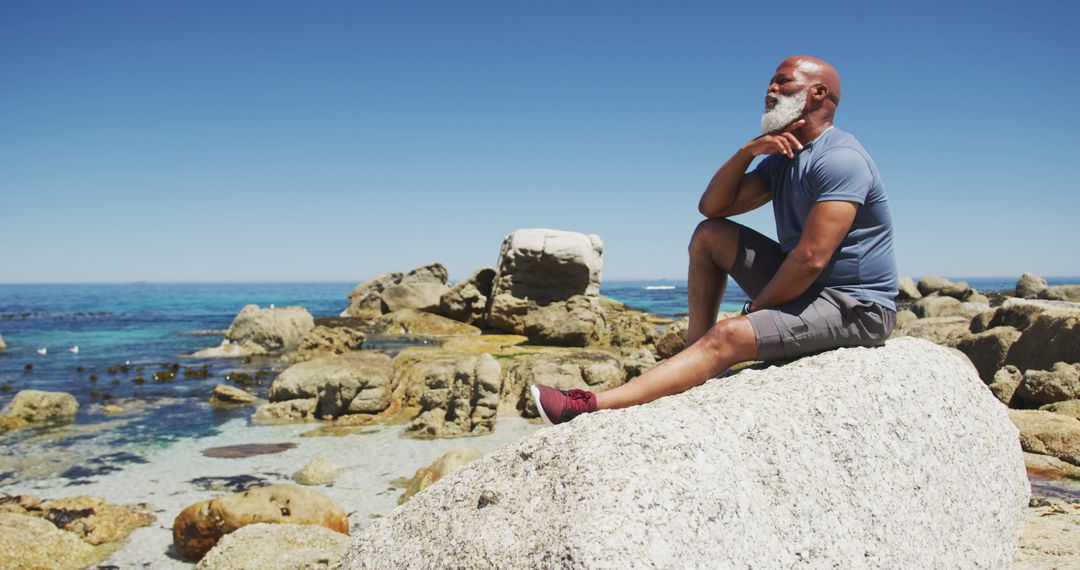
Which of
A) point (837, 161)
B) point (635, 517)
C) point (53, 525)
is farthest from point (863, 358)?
point (53, 525)

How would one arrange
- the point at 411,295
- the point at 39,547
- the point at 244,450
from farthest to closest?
1. the point at 411,295
2. the point at 244,450
3. the point at 39,547

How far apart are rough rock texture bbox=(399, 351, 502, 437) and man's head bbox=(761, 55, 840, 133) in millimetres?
8079

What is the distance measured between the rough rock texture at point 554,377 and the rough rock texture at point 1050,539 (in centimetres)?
690

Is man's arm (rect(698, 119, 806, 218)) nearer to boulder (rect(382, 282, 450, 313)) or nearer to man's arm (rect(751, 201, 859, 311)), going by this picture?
man's arm (rect(751, 201, 859, 311))

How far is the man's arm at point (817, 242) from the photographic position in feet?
11.5

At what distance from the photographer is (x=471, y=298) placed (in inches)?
999

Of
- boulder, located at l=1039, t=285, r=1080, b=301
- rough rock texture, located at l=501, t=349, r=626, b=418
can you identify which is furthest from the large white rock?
boulder, located at l=1039, t=285, r=1080, b=301

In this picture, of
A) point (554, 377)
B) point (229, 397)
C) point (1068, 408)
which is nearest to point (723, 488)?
point (1068, 408)

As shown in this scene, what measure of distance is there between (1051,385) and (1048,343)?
150cm

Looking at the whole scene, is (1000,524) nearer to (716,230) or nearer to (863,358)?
(863,358)

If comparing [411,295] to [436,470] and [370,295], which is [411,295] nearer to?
[370,295]

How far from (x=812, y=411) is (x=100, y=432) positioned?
1270 centimetres

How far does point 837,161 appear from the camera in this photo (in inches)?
141

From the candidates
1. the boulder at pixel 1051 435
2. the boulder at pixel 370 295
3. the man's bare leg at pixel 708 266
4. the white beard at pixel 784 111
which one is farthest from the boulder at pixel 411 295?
the white beard at pixel 784 111
